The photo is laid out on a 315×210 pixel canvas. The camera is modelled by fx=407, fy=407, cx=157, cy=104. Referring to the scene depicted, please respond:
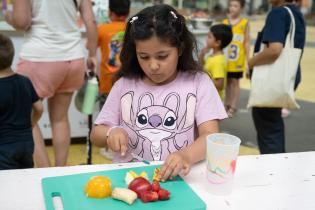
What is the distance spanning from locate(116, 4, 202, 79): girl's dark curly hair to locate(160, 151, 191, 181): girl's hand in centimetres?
42

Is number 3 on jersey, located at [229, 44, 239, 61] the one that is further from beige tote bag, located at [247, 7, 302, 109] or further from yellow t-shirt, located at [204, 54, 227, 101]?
beige tote bag, located at [247, 7, 302, 109]

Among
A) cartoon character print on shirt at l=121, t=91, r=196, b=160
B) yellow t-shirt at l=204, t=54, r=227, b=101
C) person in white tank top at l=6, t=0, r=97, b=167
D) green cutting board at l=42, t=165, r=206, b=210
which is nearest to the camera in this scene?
green cutting board at l=42, t=165, r=206, b=210

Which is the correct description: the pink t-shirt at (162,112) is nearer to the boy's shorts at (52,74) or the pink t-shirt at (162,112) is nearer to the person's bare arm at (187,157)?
the person's bare arm at (187,157)

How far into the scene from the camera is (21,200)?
953 mm

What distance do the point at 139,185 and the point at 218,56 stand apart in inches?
93.4

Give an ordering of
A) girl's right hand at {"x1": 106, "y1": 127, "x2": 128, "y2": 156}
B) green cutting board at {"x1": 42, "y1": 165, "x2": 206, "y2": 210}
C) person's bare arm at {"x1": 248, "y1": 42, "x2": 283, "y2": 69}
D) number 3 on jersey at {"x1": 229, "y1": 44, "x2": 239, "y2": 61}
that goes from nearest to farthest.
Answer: green cutting board at {"x1": 42, "y1": 165, "x2": 206, "y2": 210}, girl's right hand at {"x1": 106, "y1": 127, "x2": 128, "y2": 156}, person's bare arm at {"x1": 248, "y1": 42, "x2": 283, "y2": 69}, number 3 on jersey at {"x1": 229, "y1": 44, "x2": 239, "y2": 61}

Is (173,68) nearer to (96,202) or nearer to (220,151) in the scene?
(220,151)

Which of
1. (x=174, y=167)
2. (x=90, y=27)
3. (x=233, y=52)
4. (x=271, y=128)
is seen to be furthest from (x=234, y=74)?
(x=174, y=167)

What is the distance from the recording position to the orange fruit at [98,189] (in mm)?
939

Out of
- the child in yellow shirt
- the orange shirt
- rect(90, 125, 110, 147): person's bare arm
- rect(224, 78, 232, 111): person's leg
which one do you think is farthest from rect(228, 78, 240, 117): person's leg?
rect(90, 125, 110, 147): person's bare arm

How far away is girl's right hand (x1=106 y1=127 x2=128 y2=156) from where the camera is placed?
1148 mm

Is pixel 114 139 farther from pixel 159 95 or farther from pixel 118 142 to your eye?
pixel 159 95

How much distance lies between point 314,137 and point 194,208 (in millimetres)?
3067

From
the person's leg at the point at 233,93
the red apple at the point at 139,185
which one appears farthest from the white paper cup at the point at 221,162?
the person's leg at the point at 233,93
